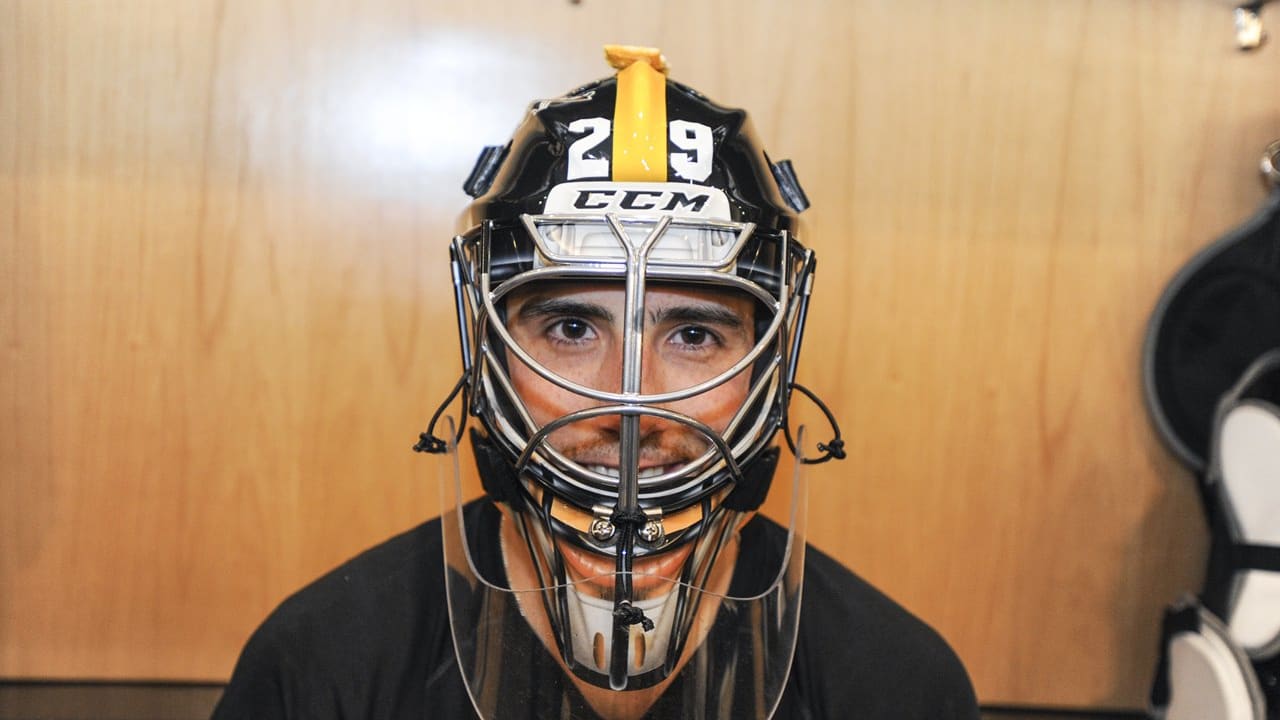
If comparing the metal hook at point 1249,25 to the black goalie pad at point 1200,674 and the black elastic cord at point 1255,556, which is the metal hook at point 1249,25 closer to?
Result: the black elastic cord at point 1255,556

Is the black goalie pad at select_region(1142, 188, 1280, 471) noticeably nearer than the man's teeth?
No

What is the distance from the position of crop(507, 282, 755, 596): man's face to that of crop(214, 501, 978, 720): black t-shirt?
218 mm

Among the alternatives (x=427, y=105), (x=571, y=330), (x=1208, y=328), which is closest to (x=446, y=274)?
(x=427, y=105)

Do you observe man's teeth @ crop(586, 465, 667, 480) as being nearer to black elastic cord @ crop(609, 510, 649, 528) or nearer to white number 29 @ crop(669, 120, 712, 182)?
black elastic cord @ crop(609, 510, 649, 528)

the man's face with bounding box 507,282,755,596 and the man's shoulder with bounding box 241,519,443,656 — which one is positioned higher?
the man's face with bounding box 507,282,755,596

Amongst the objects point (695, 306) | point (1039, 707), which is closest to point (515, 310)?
point (695, 306)

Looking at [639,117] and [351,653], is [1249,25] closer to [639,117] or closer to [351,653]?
[639,117]

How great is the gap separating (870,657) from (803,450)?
26 centimetres

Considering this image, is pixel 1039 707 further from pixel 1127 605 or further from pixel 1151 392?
pixel 1151 392

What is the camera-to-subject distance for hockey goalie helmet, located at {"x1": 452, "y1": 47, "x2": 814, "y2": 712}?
862 mm

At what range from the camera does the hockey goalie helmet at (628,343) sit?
2.83 ft

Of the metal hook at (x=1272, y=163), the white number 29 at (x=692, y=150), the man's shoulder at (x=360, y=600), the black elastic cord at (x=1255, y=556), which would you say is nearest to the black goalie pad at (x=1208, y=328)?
the metal hook at (x=1272, y=163)

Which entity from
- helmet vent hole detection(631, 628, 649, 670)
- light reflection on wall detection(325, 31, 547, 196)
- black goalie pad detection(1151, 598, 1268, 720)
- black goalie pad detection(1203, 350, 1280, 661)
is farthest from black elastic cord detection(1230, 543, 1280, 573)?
light reflection on wall detection(325, 31, 547, 196)

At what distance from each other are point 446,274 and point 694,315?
554 millimetres
